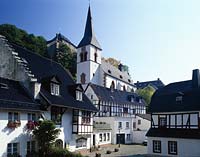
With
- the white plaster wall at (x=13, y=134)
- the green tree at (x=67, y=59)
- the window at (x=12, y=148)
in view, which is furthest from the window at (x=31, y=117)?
the green tree at (x=67, y=59)

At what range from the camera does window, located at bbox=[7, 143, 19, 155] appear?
67.5 feet

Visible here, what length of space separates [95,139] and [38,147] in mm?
16606

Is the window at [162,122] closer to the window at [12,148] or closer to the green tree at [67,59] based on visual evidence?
the window at [12,148]

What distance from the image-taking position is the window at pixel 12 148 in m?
20.6

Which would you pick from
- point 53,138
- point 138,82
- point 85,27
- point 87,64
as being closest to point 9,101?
point 53,138

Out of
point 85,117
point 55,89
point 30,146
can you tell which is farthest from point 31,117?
point 85,117

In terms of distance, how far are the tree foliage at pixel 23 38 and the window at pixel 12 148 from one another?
42.5 m

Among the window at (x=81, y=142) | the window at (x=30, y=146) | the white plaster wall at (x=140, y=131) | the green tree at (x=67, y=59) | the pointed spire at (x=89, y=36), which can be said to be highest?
the pointed spire at (x=89, y=36)

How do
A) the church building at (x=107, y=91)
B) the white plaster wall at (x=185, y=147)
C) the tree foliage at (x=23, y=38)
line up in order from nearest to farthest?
1. the white plaster wall at (x=185, y=147)
2. the church building at (x=107, y=91)
3. the tree foliage at (x=23, y=38)

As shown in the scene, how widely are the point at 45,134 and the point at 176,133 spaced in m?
16.1

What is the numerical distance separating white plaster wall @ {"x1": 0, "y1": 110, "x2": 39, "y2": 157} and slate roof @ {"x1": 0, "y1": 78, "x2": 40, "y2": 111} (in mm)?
721

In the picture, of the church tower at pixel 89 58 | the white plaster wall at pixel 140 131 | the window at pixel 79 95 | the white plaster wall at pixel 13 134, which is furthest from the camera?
the church tower at pixel 89 58

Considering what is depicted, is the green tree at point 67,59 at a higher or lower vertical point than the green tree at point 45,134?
higher

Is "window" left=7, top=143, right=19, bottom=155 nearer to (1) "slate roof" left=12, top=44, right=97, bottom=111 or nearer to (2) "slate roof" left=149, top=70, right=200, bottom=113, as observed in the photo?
(1) "slate roof" left=12, top=44, right=97, bottom=111
